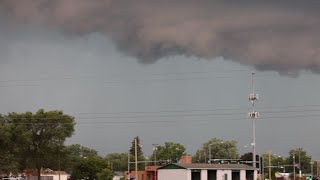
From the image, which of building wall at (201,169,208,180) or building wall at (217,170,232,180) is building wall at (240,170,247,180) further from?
building wall at (201,169,208,180)

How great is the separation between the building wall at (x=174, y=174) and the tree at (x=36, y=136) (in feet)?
130

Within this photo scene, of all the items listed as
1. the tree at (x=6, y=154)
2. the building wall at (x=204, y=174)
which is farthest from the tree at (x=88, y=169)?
the building wall at (x=204, y=174)

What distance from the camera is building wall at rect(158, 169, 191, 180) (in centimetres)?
12138

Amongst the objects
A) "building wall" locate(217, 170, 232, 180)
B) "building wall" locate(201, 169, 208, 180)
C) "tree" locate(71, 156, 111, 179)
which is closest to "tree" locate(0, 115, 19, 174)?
"tree" locate(71, 156, 111, 179)

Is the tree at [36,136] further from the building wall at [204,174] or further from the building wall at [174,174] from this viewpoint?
the building wall at [204,174]

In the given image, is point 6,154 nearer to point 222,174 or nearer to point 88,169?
point 88,169

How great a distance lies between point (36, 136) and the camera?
523 ft

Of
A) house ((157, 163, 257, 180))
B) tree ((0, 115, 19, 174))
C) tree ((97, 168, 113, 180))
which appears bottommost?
tree ((97, 168, 113, 180))

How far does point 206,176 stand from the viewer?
12362 cm

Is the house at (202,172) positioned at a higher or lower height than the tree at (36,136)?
lower

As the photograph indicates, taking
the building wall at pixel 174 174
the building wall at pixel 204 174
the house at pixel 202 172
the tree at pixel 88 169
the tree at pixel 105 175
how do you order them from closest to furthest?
the building wall at pixel 174 174
the house at pixel 202 172
the building wall at pixel 204 174
the tree at pixel 105 175
the tree at pixel 88 169

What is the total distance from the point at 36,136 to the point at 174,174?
49.9 meters

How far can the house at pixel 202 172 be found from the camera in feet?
402

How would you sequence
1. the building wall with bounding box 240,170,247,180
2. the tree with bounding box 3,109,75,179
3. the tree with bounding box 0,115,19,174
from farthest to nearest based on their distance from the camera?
the tree with bounding box 3,109,75,179, the tree with bounding box 0,115,19,174, the building wall with bounding box 240,170,247,180
